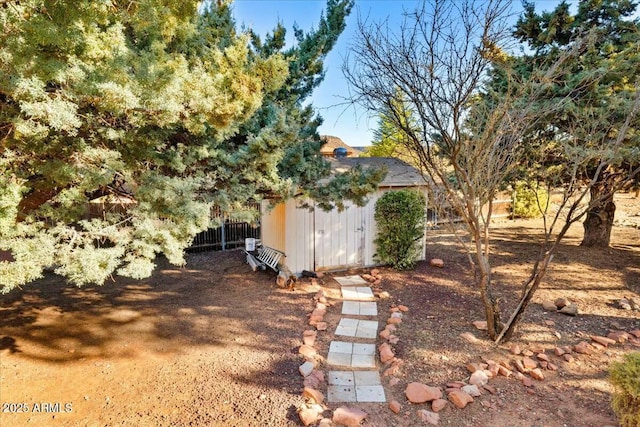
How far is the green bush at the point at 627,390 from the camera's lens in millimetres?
2730

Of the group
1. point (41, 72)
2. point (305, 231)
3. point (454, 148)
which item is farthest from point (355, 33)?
point (305, 231)

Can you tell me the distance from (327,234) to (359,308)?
2.27m

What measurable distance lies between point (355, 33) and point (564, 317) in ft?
17.9

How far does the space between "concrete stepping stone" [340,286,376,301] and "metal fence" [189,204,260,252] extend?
4.21 m

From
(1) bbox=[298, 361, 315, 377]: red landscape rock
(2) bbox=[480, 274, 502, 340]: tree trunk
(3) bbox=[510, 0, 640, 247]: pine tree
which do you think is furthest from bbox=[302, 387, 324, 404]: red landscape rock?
(3) bbox=[510, 0, 640, 247]: pine tree

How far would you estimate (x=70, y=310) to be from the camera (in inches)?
232

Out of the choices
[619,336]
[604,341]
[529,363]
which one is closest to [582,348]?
[604,341]

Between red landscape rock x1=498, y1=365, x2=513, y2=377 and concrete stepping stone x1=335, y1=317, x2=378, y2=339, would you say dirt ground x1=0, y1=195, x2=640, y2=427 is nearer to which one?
red landscape rock x1=498, y1=365, x2=513, y2=377

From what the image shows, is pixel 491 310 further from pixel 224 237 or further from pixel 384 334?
pixel 224 237

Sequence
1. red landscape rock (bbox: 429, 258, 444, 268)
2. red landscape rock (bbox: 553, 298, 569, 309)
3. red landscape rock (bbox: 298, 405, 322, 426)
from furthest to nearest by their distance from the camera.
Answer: red landscape rock (bbox: 429, 258, 444, 268), red landscape rock (bbox: 553, 298, 569, 309), red landscape rock (bbox: 298, 405, 322, 426)

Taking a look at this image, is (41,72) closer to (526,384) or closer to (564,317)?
(526,384)

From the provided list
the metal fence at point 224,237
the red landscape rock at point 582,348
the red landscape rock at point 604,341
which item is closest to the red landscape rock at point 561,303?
the red landscape rock at point 604,341

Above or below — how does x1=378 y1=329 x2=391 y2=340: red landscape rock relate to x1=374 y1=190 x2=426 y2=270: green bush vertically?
below

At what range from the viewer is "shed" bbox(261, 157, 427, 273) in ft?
25.2
